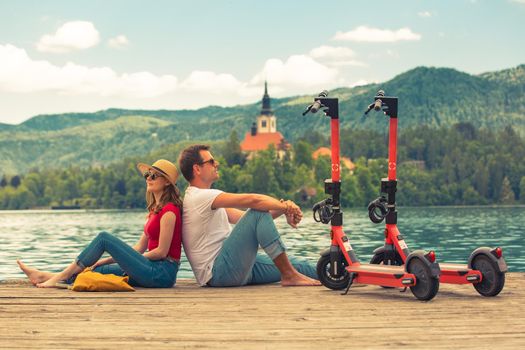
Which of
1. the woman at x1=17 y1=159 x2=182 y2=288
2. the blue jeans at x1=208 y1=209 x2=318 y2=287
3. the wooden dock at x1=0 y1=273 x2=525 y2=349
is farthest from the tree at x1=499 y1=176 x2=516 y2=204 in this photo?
the woman at x1=17 y1=159 x2=182 y2=288

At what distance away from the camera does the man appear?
810 cm

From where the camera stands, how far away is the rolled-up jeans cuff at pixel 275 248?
26.8 ft

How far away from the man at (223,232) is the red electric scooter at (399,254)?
0.79 metres

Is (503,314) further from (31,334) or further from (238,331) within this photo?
(31,334)

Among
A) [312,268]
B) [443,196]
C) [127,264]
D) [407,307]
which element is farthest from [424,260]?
[443,196]

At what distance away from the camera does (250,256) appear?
330 inches

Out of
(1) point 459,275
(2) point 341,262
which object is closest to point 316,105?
(2) point 341,262

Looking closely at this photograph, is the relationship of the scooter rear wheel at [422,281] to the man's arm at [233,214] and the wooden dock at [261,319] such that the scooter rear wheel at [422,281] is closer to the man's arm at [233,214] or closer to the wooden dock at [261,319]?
the wooden dock at [261,319]

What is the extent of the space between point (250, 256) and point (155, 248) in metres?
0.94

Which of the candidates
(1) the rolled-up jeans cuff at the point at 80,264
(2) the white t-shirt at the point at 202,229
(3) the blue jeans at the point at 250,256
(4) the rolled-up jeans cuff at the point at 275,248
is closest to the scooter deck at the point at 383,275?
(4) the rolled-up jeans cuff at the point at 275,248

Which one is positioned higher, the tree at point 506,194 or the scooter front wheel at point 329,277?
the scooter front wheel at point 329,277

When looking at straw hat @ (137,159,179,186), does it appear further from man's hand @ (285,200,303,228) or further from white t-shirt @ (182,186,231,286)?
man's hand @ (285,200,303,228)

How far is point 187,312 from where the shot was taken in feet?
22.2

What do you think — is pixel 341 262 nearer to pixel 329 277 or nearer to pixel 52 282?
pixel 329 277
